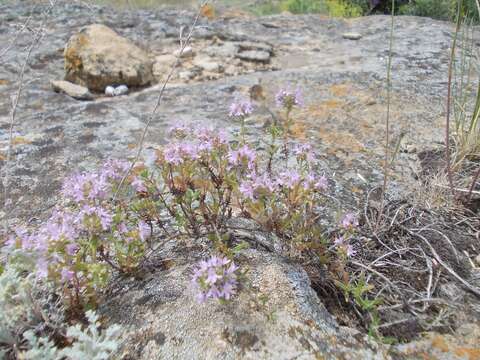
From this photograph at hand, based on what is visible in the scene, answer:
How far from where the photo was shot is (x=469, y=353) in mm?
1277

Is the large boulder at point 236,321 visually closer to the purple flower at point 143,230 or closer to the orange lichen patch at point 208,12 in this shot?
the purple flower at point 143,230

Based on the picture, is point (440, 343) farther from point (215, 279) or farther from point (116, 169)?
point (116, 169)

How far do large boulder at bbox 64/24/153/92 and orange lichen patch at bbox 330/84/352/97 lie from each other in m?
1.52

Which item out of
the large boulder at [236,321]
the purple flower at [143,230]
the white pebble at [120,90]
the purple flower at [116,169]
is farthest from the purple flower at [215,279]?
the white pebble at [120,90]

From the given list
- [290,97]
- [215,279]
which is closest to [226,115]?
[290,97]

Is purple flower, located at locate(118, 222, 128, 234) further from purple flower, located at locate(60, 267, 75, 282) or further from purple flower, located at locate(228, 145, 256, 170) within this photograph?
purple flower, located at locate(228, 145, 256, 170)

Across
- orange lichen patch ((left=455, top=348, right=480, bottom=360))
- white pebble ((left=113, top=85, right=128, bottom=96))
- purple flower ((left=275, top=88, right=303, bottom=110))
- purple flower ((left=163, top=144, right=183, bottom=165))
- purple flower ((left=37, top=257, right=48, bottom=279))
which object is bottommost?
orange lichen patch ((left=455, top=348, right=480, bottom=360))

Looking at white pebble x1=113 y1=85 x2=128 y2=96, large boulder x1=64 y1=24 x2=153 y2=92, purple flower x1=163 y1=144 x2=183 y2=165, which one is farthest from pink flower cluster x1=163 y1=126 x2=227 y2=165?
large boulder x1=64 y1=24 x2=153 y2=92

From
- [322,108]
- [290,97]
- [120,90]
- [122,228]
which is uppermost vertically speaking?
[290,97]

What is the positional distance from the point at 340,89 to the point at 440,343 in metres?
2.04

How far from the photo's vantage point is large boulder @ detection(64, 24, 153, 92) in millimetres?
3299

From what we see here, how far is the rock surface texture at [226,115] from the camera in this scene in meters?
1.24

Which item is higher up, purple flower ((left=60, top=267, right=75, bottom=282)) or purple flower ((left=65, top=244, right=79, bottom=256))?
purple flower ((left=65, top=244, right=79, bottom=256))

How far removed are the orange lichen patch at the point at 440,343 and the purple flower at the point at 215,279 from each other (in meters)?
0.67
